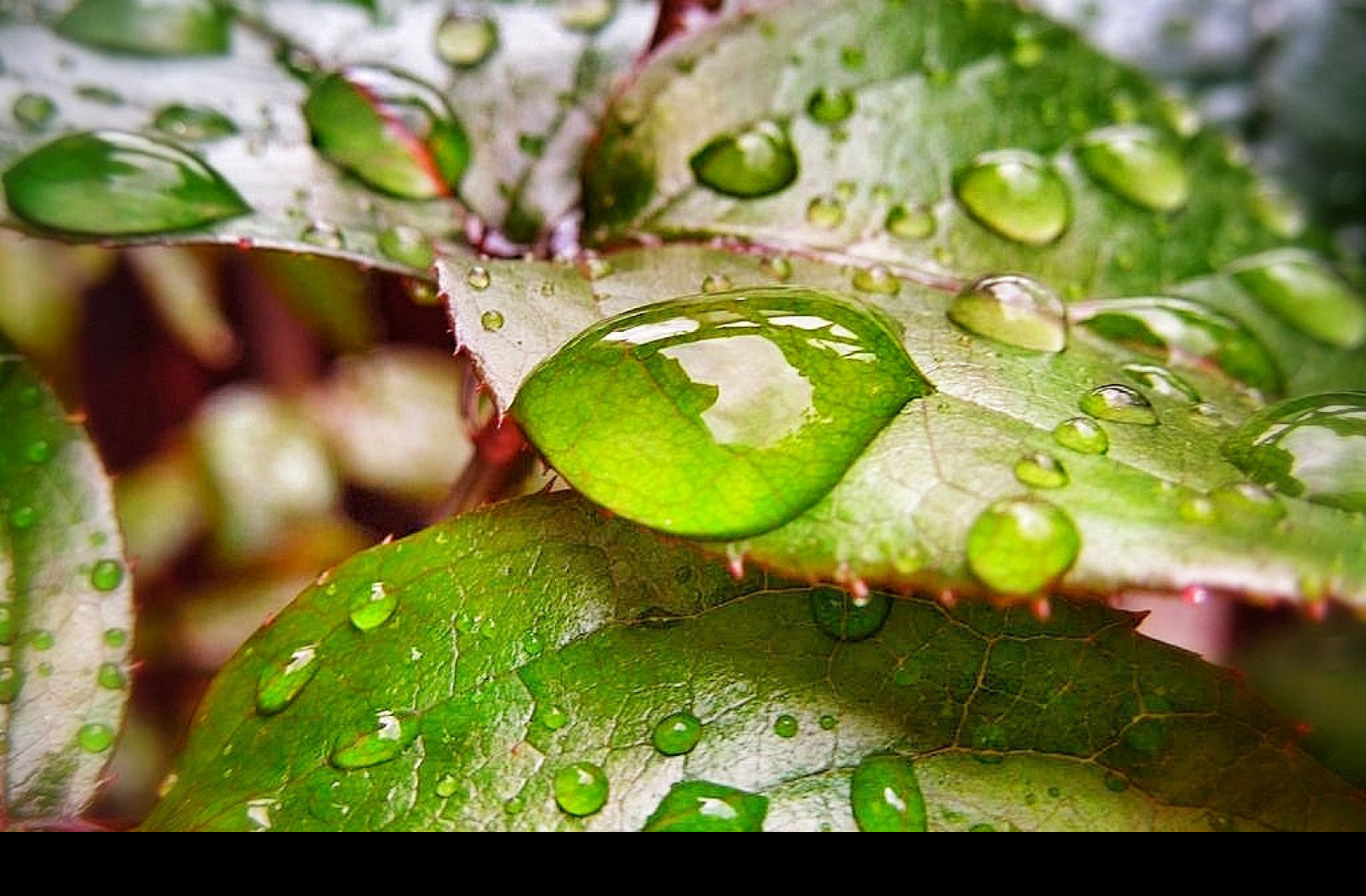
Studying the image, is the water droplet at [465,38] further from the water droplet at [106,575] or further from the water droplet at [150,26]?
the water droplet at [106,575]

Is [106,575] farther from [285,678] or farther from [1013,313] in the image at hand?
[1013,313]

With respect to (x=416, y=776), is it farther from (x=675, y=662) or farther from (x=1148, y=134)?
(x=1148, y=134)

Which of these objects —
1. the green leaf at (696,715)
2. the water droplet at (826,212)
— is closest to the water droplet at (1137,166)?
the water droplet at (826,212)

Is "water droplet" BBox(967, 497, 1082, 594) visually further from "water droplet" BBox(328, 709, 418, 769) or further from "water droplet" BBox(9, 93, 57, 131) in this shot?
"water droplet" BBox(9, 93, 57, 131)

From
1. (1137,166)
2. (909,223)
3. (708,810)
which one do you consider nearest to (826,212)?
(909,223)

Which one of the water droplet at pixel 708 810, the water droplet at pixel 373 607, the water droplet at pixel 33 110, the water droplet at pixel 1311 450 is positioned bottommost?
the water droplet at pixel 373 607

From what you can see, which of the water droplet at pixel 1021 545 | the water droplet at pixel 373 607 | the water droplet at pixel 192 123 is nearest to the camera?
the water droplet at pixel 1021 545

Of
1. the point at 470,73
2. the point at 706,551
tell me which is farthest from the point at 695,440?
the point at 470,73
